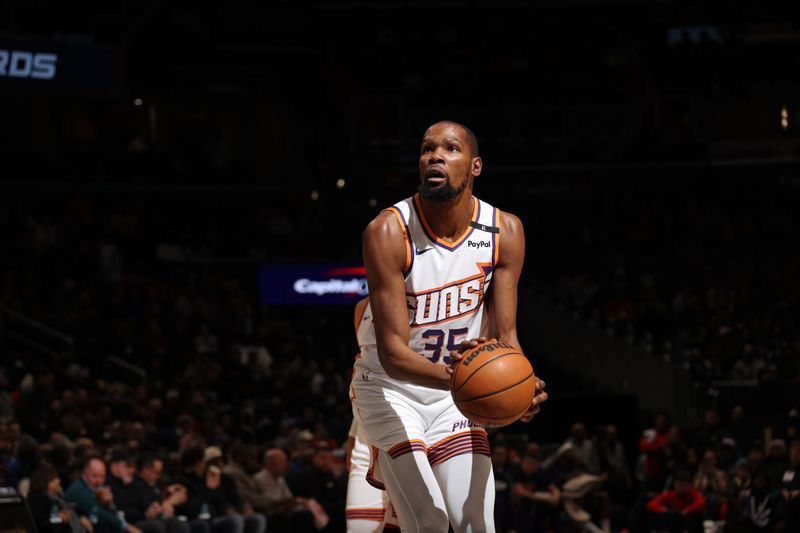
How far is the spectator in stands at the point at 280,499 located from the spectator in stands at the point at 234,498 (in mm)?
194

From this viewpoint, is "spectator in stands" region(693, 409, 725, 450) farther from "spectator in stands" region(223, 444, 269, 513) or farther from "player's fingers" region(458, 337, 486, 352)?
"player's fingers" region(458, 337, 486, 352)

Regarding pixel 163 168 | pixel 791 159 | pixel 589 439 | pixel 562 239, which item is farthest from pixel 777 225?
pixel 163 168

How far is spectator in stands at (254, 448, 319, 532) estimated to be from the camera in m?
13.9

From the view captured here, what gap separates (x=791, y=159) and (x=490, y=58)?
8.15 metres

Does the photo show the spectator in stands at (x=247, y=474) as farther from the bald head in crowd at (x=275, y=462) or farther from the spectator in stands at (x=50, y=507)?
the spectator in stands at (x=50, y=507)

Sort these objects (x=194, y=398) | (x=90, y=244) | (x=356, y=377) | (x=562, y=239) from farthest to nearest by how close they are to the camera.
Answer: (x=562, y=239) → (x=90, y=244) → (x=194, y=398) → (x=356, y=377)

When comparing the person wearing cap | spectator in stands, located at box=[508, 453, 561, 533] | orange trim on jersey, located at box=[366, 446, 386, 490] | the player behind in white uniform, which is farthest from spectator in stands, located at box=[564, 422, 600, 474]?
orange trim on jersey, located at box=[366, 446, 386, 490]

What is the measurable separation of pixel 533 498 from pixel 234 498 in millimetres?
3623

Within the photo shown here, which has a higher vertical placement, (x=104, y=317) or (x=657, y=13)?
(x=657, y=13)

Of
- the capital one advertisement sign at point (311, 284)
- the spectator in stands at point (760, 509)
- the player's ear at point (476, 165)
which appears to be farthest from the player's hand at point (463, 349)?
the capital one advertisement sign at point (311, 284)

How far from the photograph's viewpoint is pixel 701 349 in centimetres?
2336

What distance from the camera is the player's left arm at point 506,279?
6539 millimetres

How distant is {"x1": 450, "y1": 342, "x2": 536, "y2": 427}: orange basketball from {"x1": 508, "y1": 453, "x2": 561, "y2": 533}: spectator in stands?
30.8 feet

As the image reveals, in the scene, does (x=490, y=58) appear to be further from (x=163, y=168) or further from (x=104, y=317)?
(x=104, y=317)
